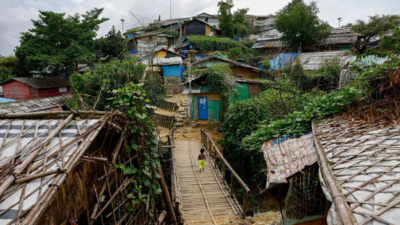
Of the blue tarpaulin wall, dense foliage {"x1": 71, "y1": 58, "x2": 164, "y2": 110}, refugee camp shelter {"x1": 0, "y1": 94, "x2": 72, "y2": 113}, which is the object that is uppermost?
the blue tarpaulin wall

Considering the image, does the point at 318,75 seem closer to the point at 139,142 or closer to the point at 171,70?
the point at 171,70

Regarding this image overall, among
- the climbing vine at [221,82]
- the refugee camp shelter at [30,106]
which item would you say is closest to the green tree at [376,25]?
the climbing vine at [221,82]

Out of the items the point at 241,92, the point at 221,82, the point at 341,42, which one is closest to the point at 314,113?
the point at 221,82

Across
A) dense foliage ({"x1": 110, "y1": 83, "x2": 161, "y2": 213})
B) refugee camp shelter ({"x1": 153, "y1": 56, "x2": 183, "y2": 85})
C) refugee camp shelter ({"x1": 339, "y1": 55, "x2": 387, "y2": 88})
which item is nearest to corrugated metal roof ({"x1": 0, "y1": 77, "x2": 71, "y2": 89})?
refugee camp shelter ({"x1": 153, "y1": 56, "x2": 183, "y2": 85})

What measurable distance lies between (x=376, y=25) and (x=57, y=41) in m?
34.0

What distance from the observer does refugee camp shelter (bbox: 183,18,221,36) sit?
1284 inches

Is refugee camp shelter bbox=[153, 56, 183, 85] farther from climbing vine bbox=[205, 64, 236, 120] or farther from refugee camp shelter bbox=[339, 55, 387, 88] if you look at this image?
refugee camp shelter bbox=[339, 55, 387, 88]

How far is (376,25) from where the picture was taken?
1022 inches

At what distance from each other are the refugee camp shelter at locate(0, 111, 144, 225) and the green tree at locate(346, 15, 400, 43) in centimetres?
3069

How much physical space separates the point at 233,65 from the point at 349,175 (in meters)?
17.5

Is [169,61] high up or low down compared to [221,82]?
up

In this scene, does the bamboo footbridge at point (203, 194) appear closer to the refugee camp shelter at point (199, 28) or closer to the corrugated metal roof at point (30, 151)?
the corrugated metal roof at point (30, 151)

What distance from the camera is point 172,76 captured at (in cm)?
2273

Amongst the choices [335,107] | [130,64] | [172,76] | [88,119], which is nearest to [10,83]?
[172,76]
